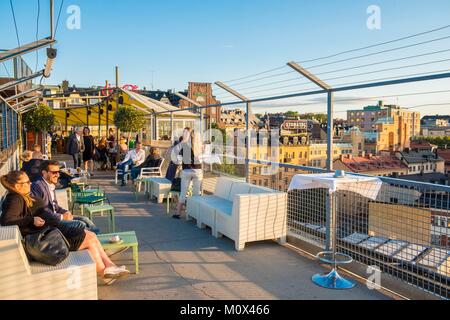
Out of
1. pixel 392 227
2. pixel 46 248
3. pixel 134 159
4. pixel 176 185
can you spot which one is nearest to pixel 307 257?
pixel 392 227

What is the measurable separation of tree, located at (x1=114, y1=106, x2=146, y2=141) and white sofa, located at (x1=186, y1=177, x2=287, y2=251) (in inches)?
426

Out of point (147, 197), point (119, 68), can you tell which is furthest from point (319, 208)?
point (119, 68)

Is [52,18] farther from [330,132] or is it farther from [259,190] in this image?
[330,132]

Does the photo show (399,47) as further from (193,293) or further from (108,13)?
(108,13)

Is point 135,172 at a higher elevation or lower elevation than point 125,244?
higher

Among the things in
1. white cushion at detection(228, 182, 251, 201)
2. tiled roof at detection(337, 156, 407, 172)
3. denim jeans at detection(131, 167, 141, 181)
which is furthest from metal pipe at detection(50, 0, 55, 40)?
tiled roof at detection(337, 156, 407, 172)

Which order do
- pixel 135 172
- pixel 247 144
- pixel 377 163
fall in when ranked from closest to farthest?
pixel 247 144 < pixel 135 172 < pixel 377 163

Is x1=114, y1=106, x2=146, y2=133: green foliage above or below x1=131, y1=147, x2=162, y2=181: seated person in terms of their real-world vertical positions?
above

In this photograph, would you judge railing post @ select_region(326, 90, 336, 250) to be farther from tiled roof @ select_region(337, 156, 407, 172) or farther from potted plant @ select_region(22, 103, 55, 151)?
potted plant @ select_region(22, 103, 55, 151)

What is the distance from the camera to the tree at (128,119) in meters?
16.0

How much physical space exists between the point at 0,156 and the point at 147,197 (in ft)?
10.1

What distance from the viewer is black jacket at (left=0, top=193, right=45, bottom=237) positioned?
3518 mm

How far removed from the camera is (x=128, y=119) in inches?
629

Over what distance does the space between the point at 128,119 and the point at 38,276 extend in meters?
13.4
